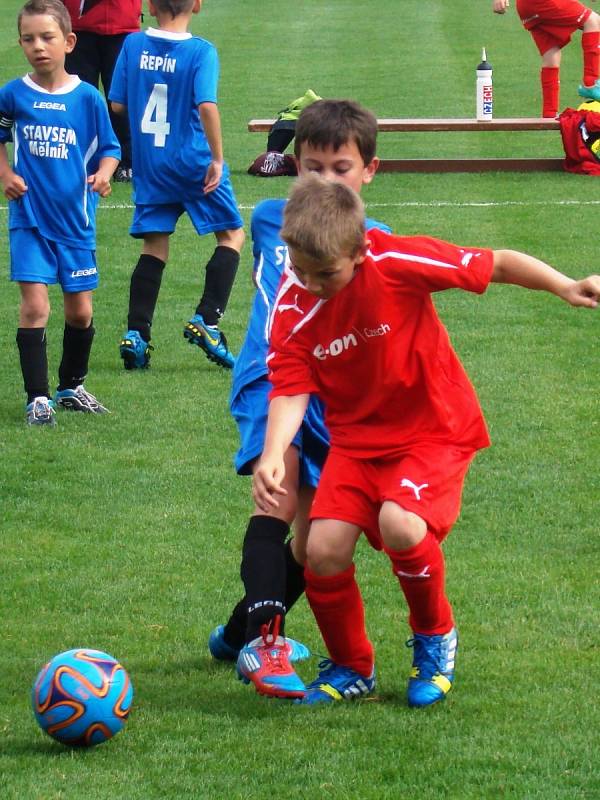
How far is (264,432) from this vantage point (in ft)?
14.7

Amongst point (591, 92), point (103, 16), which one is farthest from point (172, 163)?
point (591, 92)

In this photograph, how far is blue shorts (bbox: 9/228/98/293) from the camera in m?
7.45

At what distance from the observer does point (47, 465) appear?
22.6ft

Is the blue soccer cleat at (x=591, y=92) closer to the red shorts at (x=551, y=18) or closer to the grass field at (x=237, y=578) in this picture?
the red shorts at (x=551, y=18)

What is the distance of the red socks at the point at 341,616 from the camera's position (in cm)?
425

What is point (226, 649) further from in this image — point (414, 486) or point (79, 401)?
point (79, 401)

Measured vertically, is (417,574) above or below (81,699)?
above

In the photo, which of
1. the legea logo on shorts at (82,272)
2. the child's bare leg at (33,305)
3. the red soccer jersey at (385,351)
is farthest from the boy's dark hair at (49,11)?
the red soccer jersey at (385,351)

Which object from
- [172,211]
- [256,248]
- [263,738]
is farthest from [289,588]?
[172,211]

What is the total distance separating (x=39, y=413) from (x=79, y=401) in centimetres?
29

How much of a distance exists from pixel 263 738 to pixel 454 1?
27570 millimetres

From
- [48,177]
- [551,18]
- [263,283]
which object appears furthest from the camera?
[551,18]

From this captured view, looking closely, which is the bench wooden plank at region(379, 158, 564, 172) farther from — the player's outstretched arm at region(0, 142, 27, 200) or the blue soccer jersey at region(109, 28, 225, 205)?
the player's outstretched arm at region(0, 142, 27, 200)

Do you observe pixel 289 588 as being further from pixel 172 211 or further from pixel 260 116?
pixel 260 116
